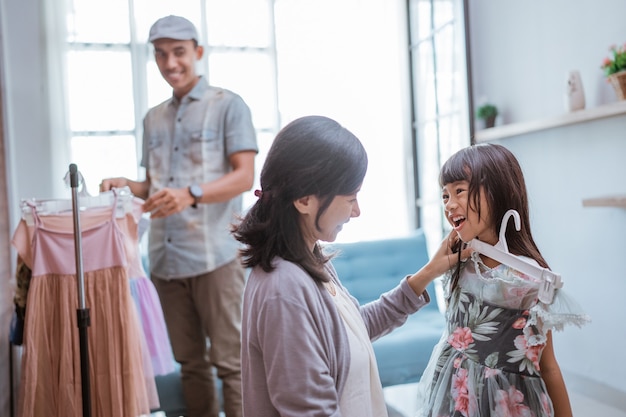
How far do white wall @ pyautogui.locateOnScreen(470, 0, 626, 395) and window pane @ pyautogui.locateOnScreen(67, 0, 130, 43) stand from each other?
83.0 inches

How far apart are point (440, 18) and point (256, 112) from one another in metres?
1.28

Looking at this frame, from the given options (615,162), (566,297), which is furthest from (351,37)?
(566,297)

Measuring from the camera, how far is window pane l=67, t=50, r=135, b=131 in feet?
12.1

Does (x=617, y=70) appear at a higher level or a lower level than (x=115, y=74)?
lower

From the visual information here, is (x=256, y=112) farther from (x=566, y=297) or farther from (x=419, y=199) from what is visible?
(x=566, y=297)

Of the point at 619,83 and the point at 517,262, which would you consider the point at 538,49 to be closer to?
the point at 619,83

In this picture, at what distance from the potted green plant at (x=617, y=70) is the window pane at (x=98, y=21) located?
2.59m

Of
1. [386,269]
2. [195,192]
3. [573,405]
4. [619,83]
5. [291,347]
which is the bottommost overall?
[573,405]

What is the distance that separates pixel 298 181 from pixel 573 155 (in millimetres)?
2270

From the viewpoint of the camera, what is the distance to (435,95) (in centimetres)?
406

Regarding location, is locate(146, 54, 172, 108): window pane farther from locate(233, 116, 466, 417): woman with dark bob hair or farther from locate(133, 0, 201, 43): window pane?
locate(233, 116, 466, 417): woman with dark bob hair

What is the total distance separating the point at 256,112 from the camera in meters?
3.90

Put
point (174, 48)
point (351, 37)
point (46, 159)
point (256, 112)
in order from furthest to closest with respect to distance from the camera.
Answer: point (351, 37), point (256, 112), point (46, 159), point (174, 48)

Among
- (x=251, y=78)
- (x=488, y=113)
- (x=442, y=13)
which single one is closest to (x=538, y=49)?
(x=488, y=113)
